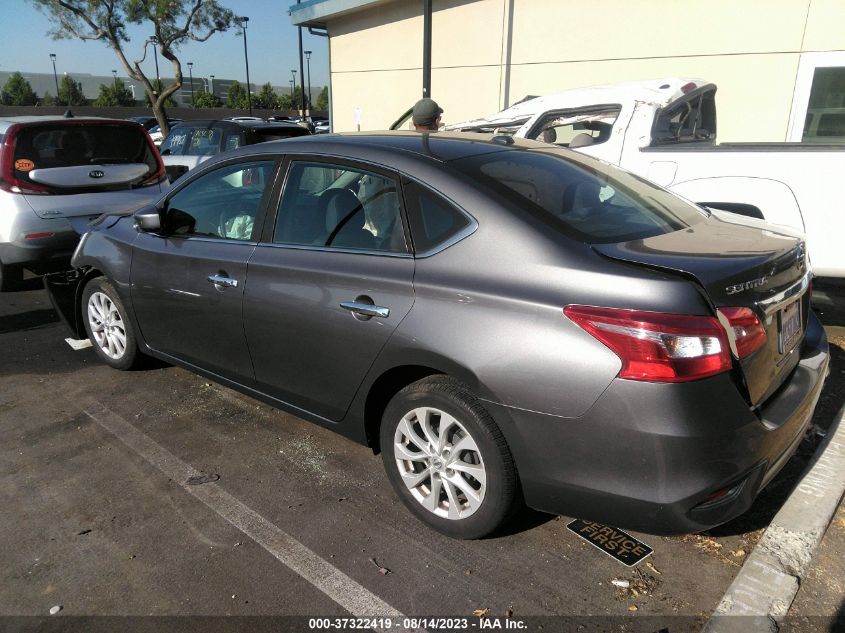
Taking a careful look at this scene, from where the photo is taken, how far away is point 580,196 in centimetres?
288

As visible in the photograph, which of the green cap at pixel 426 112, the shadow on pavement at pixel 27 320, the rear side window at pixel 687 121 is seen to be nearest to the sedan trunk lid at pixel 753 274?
the rear side window at pixel 687 121

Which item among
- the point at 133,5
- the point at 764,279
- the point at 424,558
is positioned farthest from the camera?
the point at 133,5

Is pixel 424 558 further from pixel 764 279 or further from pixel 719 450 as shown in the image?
pixel 764 279

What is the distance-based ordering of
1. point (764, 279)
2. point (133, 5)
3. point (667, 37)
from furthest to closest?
1. point (133, 5)
2. point (667, 37)
3. point (764, 279)

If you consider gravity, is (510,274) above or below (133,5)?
below

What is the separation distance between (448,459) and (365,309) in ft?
2.37

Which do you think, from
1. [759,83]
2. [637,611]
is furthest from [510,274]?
[759,83]

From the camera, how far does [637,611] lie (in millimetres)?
2377

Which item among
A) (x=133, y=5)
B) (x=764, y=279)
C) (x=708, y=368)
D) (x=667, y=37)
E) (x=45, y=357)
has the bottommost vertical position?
(x=45, y=357)

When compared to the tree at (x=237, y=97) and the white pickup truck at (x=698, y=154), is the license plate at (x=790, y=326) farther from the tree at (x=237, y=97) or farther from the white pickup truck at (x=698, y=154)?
the tree at (x=237, y=97)

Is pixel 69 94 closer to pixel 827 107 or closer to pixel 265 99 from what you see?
pixel 265 99

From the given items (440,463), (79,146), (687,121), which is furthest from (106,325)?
(687,121)

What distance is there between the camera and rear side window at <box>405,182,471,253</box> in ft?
8.65

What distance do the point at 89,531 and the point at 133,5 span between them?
26111 millimetres
